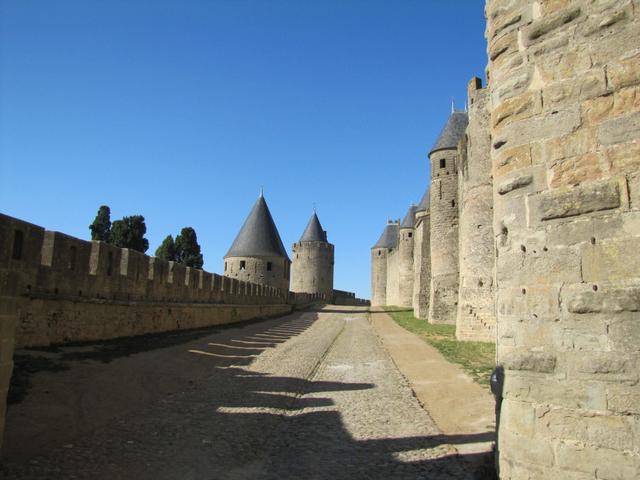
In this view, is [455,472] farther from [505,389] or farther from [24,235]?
[24,235]

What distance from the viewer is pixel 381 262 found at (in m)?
49.2

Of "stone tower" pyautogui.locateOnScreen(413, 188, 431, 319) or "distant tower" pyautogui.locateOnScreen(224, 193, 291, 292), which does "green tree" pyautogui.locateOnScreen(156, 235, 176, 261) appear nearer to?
"distant tower" pyautogui.locateOnScreen(224, 193, 291, 292)

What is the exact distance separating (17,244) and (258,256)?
28.6m

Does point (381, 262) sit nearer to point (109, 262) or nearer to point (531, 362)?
point (109, 262)

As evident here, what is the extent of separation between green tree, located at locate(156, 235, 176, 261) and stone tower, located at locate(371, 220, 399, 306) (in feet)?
61.8

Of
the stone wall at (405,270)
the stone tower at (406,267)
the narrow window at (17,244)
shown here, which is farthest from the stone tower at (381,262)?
the narrow window at (17,244)

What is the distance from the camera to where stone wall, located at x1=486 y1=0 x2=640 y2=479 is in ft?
8.38

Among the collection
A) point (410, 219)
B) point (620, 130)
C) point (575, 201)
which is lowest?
point (575, 201)

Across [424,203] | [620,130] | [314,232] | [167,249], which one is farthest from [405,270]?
[620,130]

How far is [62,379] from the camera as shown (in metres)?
6.26

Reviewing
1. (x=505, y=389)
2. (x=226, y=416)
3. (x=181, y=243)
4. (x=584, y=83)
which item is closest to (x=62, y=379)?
(x=226, y=416)

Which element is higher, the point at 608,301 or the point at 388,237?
the point at 388,237

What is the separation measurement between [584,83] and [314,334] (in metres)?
13.9

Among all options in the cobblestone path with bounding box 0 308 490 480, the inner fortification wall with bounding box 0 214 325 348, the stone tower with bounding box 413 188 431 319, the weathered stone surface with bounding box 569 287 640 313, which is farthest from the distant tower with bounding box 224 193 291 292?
the weathered stone surface with bounding box 569 287 640 313
